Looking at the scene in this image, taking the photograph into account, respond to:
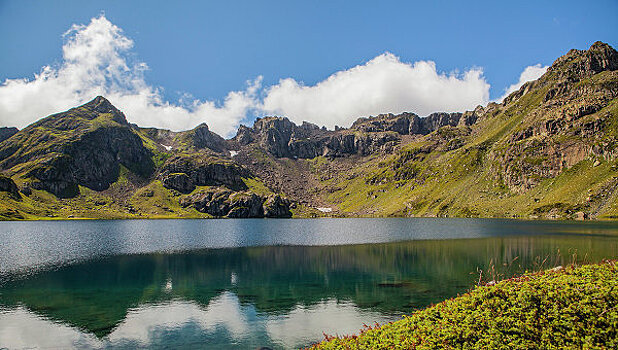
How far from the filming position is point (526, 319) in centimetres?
1525

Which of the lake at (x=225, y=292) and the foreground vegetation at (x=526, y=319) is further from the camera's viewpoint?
the lake at (x=225, y=292)

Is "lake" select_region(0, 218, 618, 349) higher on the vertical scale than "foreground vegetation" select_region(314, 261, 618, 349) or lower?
lower

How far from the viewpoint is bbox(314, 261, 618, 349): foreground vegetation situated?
46.0 ft

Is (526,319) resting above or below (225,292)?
above

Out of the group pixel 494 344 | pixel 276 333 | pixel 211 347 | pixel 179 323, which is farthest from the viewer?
pixel 179 323

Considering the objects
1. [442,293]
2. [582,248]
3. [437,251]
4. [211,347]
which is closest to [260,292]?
[211,347]

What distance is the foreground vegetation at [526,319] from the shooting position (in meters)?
14.0

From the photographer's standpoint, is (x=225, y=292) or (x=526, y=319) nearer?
(x=526, y=319)

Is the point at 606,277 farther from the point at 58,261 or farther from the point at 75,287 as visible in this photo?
the point at 58,261

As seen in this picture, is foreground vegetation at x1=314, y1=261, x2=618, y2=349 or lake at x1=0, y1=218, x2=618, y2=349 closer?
foreground vegetation at x1=314, y1=261, x2=618, y2=349

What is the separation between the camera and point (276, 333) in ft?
106

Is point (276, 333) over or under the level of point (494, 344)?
under

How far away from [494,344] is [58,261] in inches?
3537

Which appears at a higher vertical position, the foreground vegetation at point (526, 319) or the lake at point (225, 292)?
the foreground vegetation at point (526, 319)
